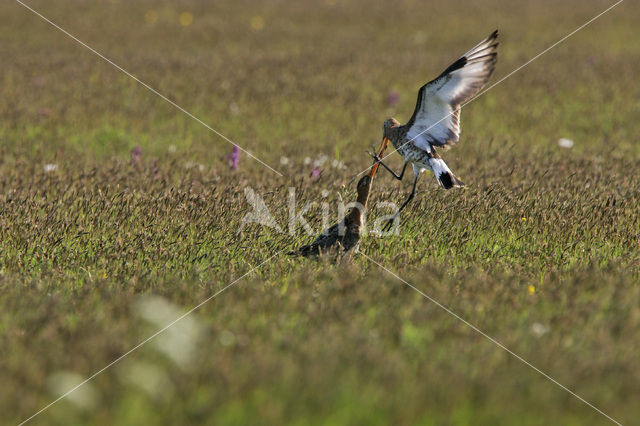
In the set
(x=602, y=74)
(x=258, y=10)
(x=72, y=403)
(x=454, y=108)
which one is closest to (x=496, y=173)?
(x=454, y=108)

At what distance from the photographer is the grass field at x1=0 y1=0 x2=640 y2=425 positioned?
3.24 meters

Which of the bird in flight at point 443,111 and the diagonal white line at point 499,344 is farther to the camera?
the bird in flight at point 443,111

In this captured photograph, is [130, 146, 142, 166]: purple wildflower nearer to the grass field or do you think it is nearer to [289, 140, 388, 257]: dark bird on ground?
the grass field

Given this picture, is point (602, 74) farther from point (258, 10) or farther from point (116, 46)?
point (258, 10)

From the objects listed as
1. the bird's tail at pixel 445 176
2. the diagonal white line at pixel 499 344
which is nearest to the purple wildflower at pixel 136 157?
the bird's tail at pixel 445 176

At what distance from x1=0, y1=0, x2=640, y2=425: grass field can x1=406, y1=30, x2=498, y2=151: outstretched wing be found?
772 millimetres

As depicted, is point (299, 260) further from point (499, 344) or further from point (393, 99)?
point (393, 99)

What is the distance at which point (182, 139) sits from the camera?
33.4 ft

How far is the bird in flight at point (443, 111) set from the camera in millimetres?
5488

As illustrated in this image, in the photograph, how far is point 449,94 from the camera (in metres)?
5.55

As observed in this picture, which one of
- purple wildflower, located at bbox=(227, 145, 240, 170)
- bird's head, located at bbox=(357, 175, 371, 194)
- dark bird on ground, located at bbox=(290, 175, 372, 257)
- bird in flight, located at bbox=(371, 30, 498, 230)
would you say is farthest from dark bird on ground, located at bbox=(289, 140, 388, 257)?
purple wildflower, located at bbox=(227, 145, 240, 170)

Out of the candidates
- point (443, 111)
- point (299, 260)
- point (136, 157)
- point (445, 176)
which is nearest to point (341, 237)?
point (299, 260)

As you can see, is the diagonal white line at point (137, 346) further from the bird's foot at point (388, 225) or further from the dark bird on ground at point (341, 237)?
the bird's foot at point (388, 225)

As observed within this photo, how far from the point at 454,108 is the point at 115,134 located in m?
5.89
